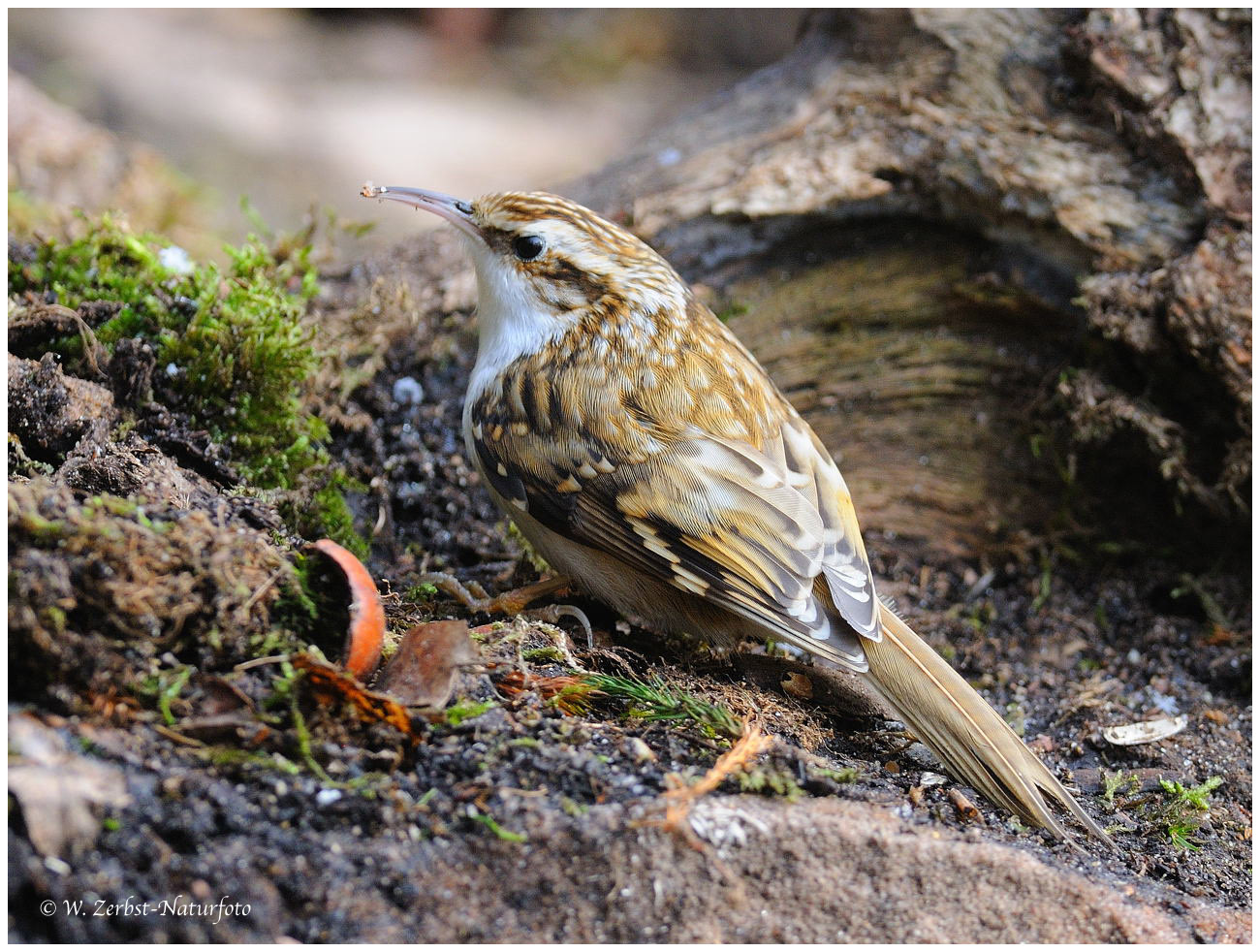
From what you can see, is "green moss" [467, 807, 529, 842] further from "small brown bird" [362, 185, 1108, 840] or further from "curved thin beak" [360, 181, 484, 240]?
"curved thin beak" [360, 181, 484, 240]

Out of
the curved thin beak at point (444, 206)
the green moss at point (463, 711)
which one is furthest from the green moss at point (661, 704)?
the curved thin beak at point (444, 206)

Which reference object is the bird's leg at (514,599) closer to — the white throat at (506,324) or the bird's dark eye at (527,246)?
the white throat at (506,324)

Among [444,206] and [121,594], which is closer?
[121,594]

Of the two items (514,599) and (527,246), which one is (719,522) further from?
(527,246)

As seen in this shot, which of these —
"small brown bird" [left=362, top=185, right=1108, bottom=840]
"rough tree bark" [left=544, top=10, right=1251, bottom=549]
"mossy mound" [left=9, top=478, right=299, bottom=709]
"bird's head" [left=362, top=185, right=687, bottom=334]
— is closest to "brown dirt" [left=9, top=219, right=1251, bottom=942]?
"mossy mound" [left=9, top=478, right=299, bottom=709]

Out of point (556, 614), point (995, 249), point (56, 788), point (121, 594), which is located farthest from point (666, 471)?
point (995, 249)
